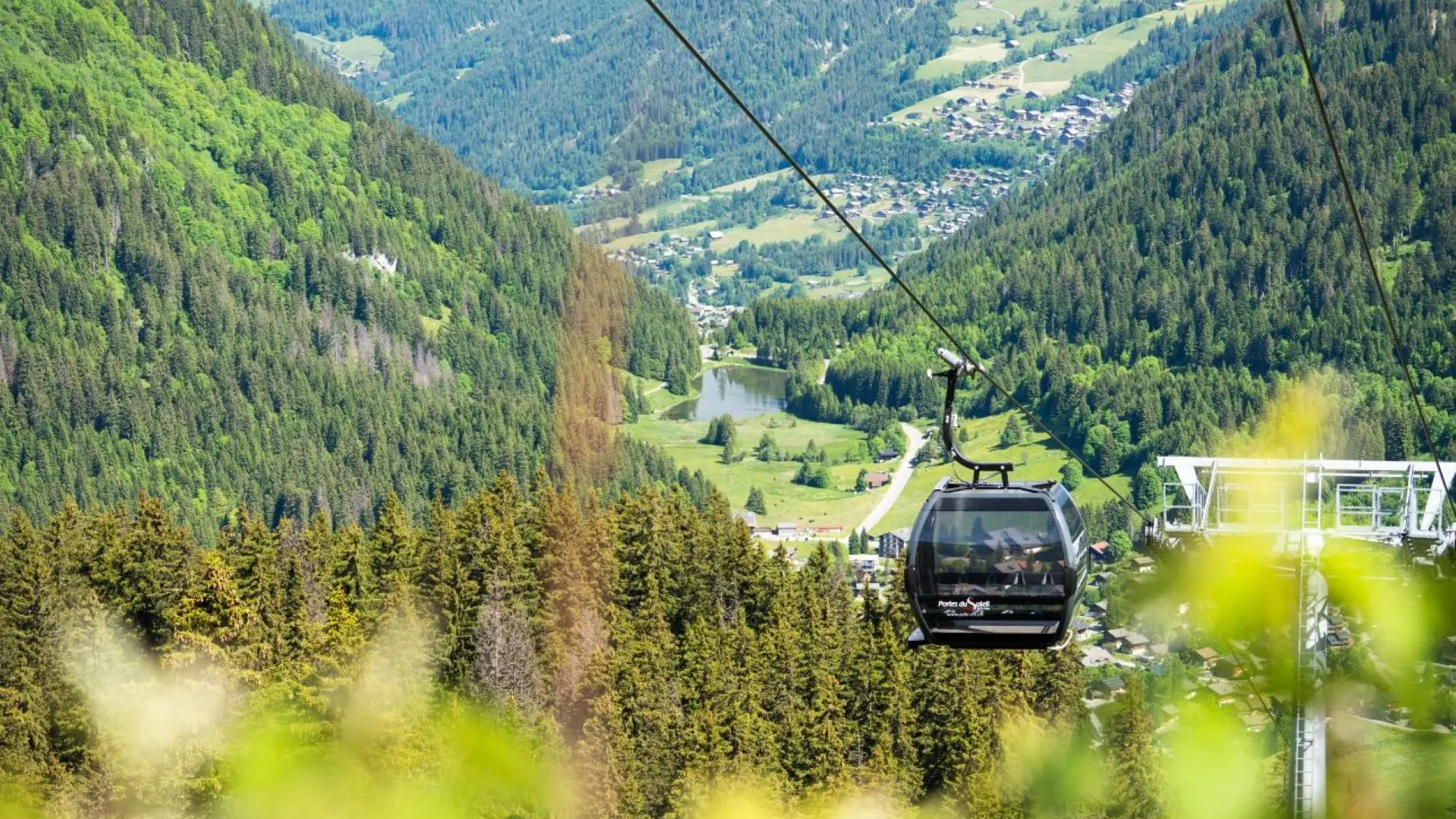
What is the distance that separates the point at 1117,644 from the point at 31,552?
49458 millimetres

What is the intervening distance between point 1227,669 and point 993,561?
5363cm

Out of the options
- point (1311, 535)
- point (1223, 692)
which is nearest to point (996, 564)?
point (1311, 535)

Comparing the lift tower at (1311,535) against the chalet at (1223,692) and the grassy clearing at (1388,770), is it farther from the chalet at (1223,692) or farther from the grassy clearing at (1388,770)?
the grassy clearing at (1388,770)

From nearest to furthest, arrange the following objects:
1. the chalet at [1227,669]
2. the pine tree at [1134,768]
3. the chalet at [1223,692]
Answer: the pine tree at [1134,768] → the chalet at [1223,692] → the chalet at [1227,669]

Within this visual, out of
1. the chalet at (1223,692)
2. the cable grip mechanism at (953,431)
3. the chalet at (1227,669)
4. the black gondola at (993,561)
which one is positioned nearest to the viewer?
the cable grip mechanism at (953,431)

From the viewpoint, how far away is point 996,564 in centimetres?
3456

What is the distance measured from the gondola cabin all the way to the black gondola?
1 cm

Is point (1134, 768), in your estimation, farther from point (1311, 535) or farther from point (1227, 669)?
point (1311, 535)

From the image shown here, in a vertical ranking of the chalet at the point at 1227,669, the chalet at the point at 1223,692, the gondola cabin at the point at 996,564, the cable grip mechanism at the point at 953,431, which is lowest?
the chalet at the point at 1223,692

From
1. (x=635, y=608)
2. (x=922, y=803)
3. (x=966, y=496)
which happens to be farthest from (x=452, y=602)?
(x=966, y=496)

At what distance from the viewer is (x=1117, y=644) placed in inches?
3976

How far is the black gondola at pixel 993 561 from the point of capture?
1340 inches

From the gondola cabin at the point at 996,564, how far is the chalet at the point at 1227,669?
153 ft

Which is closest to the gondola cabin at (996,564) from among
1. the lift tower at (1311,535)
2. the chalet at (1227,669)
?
the lift tower at (1311,535)
